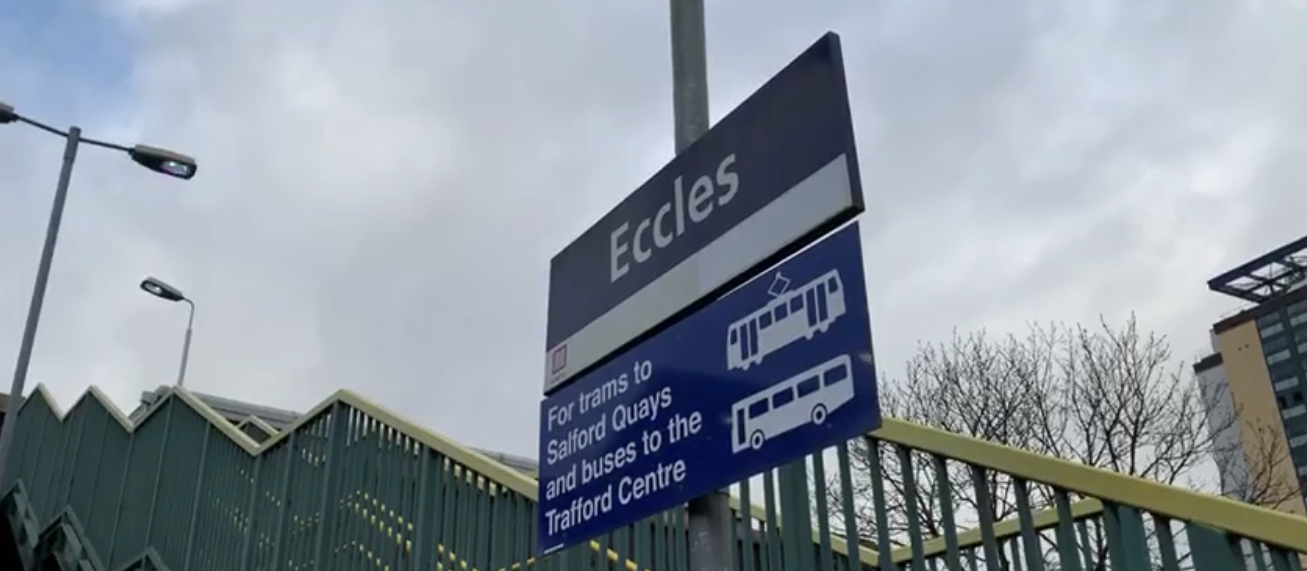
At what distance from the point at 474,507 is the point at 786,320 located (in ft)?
10.6

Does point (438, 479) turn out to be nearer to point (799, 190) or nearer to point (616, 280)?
point (616, 280)

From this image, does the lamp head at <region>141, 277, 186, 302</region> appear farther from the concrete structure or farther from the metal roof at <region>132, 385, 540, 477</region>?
the concrete structure

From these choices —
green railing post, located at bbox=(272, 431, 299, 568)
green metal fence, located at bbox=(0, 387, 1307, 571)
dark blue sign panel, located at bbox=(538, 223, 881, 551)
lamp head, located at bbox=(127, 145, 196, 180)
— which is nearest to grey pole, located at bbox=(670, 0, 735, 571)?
dark blue sign panel, located at bbox=(538, 223, 881, 551)

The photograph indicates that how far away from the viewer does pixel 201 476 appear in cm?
847

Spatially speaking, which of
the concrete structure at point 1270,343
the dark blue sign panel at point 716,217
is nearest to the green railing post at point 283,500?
the dark blue sign panel at point 716,217

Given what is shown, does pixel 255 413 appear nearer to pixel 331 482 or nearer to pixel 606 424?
pixel 331 482

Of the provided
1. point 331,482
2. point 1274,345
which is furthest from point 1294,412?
point 331,482

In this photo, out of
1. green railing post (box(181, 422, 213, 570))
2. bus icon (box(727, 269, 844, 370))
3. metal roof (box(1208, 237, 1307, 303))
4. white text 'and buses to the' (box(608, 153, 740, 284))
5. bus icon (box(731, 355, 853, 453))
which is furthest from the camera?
metal roof (box(1208, 237, 1307, 303))

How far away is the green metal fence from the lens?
289cm

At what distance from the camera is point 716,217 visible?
121 inches

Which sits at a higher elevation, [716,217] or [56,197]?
[56,197]

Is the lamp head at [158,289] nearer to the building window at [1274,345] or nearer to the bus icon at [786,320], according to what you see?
the bus icon at [786,320]

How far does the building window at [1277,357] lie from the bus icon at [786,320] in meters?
77.9

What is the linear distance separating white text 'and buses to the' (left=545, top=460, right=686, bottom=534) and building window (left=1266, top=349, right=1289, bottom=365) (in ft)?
255
